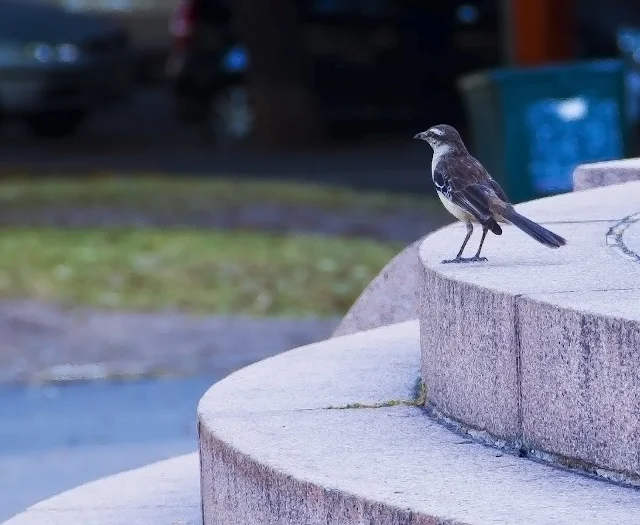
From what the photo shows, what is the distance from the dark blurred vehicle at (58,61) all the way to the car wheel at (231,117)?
4.85 feet

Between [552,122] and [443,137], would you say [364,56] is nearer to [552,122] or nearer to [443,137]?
[552,122]

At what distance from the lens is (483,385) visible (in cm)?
405

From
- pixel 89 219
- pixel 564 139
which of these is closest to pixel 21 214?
pixel 89 219

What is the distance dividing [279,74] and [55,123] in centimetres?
426

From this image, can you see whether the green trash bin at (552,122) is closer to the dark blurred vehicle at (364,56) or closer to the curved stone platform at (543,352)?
the curved stone platform at (543,352)

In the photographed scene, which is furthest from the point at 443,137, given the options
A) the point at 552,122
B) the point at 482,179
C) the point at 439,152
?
the point at 552,122

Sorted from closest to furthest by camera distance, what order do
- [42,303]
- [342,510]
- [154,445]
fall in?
[342,510]
[154,445]
[42,303]

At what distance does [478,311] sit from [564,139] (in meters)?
8.55

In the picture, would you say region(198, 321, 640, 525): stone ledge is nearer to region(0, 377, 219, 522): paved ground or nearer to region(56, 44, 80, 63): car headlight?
region(0, 377, 219, 522): paved ground

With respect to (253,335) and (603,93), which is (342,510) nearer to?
(253,335)

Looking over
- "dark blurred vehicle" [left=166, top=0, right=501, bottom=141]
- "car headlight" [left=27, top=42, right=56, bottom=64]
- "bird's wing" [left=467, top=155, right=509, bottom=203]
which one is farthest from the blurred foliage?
"bird's wing" [left=467, top=155, right=509, bottom=203]

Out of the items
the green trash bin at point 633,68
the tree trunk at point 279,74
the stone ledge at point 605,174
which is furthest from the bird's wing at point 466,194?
the tree trunk at point 279,74

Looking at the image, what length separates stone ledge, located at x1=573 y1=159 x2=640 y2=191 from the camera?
6492mm

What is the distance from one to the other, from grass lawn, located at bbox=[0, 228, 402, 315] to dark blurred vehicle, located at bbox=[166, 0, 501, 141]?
7625 mm
